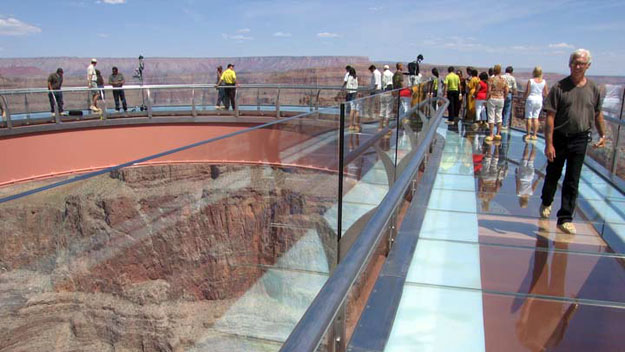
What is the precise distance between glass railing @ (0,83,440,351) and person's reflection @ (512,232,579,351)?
107 cm

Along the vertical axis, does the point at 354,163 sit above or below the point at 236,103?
above

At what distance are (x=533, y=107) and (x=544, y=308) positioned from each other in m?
8.29

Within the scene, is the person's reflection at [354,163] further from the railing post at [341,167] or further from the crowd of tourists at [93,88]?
the crowd of tourists at [93,88]

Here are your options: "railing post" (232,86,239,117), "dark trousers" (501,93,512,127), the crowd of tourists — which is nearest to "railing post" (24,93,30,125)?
the crowd of tourists

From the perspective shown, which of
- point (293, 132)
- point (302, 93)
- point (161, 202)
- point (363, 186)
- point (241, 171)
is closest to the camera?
point (161, 202)

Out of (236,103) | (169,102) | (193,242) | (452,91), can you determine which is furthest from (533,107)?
(169,102)

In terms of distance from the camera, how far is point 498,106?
1125 cm

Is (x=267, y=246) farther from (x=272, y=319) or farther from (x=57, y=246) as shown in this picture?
(x=57, y=246)

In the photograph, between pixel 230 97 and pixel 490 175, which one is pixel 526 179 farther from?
pixel 230 97

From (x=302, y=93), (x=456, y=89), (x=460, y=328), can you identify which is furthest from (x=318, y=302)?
(x=302, y=93)

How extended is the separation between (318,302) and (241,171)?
0.92 m

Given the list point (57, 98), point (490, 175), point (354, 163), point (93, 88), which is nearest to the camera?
point (354, 163)

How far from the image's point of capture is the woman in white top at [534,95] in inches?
394

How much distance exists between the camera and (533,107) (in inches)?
418
